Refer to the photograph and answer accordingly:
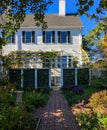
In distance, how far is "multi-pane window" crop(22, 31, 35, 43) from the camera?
3891 cm

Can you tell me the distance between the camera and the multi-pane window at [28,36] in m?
38.9

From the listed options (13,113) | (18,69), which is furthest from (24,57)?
(13,113)

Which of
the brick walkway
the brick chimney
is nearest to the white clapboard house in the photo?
the brick chimney

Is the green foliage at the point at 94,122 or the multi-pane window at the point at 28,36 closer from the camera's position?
the green foliage at the point at 94,122

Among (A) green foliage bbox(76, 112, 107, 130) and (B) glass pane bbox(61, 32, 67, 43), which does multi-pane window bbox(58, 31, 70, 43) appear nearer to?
(B) glass pane bbox(61, 32, 67, 43)

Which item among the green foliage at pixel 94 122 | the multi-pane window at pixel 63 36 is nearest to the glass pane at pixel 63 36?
the multi-pane window at pixel 63 36

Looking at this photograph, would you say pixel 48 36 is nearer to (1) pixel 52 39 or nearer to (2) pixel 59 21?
(1) pixel 52 39

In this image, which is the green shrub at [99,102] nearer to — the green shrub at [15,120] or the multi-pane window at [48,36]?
the green shrub at [15,120]

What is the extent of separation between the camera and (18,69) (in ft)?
102

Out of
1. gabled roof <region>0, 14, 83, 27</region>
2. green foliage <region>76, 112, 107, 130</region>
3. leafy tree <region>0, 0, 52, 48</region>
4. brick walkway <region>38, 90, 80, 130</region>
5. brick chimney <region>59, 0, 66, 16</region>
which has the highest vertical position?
brick chimney <region>59, 0, 66, 16</region>

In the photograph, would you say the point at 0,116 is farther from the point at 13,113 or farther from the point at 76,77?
the point at 76,77

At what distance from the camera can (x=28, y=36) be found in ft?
Answer: 128

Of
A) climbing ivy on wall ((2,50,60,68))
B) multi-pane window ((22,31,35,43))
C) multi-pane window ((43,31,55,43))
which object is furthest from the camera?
multi-pane window ((43,31,55,43))

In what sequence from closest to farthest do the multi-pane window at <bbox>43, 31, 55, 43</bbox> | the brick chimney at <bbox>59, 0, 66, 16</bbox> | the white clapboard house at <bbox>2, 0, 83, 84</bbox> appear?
the white clapboard house at <bbox>2, 0, 83, 84</bbox> < the multi-pane window at <bbox>43, 31, 55, 43</bbox> < the brick chimney at <bbox>59, 0, 66, 16</bbox>
